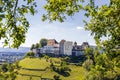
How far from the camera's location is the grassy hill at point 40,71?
163250 mm

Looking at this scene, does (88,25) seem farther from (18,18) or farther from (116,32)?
(18,18)

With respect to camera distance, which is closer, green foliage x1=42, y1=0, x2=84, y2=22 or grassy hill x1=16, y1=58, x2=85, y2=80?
green foliage x1=42, y1=0, x2=84, y2=22

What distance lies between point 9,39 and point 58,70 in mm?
158596

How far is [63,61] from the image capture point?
7436 inches

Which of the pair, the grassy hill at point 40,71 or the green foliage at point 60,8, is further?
the grassy hill at point 40,71

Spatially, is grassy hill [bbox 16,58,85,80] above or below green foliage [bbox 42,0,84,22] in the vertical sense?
below

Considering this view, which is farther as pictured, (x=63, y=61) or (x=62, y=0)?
(x=63, y=61)

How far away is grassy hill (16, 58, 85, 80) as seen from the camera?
16325cm

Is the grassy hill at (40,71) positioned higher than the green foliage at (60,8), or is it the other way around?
the green foliage at (60,8)

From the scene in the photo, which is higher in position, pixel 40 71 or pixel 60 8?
pixel 60 8

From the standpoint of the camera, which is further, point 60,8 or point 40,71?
point 40,71

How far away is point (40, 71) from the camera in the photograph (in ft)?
577

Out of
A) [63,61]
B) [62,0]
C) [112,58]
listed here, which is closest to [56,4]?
[62,0]

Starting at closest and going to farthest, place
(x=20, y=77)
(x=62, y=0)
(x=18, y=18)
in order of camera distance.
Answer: (x=18, y=18) → (x=62, y=0) → (x=20, y=77)
